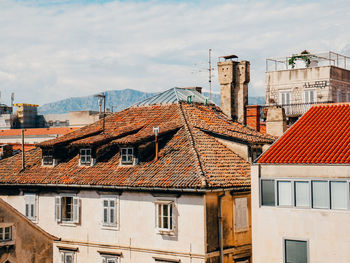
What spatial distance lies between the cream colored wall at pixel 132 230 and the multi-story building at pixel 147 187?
0.06m

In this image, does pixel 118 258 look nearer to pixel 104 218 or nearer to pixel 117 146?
pixel 104 218

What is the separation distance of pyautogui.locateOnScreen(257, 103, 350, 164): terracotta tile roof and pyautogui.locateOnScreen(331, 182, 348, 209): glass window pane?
1.06 metres

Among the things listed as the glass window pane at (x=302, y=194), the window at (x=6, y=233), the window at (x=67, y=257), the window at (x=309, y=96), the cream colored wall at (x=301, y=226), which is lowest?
the window at (x=67, y=257)

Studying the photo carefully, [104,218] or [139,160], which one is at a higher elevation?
[139,160]

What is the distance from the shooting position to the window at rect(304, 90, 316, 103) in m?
45.3

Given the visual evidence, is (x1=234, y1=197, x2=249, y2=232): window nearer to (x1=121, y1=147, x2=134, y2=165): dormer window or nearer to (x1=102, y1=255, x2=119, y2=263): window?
(x1=121, y1=147, x2=134, y2=165): dormer window

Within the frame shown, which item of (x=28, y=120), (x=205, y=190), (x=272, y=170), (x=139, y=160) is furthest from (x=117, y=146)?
(x=28, y=120)

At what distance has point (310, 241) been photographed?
27.3m

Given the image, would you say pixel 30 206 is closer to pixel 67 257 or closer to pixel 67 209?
pixel 67 209

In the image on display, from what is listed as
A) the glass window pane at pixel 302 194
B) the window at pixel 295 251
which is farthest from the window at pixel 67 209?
the glass window pane at pixel 302 194

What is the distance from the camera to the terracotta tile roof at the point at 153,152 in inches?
1230

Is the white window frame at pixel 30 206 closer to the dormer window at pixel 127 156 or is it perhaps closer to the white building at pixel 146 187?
the white building at pixel 146 187

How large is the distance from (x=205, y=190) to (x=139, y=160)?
6.33 metres

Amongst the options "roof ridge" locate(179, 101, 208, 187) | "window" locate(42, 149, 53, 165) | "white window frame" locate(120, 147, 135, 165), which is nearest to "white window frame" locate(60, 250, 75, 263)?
"window" locate(42, 149, 53, 165)
